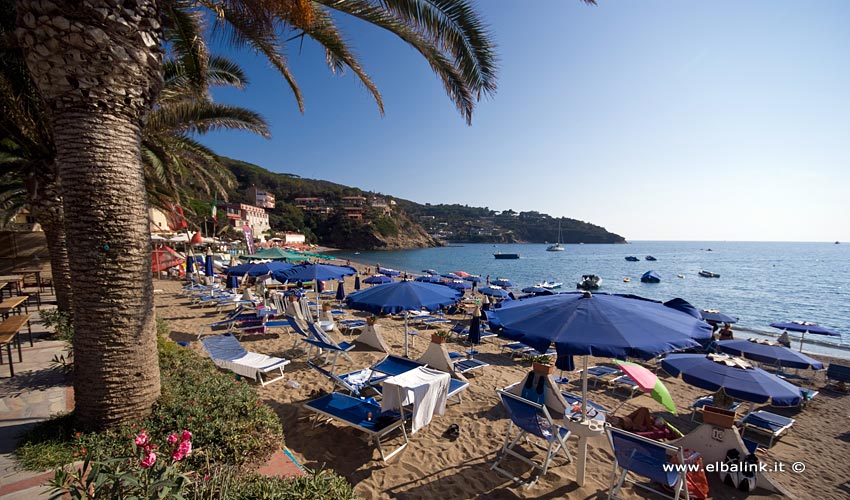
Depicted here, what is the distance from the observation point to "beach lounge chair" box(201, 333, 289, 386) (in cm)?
597

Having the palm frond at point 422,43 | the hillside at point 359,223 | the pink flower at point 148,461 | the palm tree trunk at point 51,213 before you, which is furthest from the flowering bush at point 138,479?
the hillside at point 359,223

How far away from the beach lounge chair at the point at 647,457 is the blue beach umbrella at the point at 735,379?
1.71m

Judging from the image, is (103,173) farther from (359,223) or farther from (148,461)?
(359,223)

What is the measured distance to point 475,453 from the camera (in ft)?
14.5

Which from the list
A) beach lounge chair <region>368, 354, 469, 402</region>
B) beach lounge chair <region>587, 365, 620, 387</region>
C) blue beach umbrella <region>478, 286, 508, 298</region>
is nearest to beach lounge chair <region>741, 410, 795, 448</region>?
beach lounge chair <region>587, 365, 620, 387</region>

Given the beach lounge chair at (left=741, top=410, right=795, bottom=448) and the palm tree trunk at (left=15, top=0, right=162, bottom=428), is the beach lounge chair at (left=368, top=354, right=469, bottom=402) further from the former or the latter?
the beach lounge chair at (left=741, top=410, right=795, bottom=448)

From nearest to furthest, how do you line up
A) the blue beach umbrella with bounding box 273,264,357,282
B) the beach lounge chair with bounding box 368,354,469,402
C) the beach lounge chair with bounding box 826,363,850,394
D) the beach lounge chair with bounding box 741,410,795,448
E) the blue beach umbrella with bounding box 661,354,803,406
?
1. the blue beach umbrella with bounding box 661,354,803,406
2. the beach lounge chair with bounding box 368,354,469,402
3. the beach lounge chair with bounding box 741,410,795,448
4. the beach lounge chair with bounding box 826,363,850,394
5. the blue beach umbrella with bounding box 273,264,357,282

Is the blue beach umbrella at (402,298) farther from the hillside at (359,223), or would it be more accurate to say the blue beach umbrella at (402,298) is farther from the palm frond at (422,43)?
the hillside at (359,223)

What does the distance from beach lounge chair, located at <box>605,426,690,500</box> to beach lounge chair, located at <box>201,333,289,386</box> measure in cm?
533

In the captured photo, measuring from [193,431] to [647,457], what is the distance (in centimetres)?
431

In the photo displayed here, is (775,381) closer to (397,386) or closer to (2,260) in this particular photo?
(397,386)

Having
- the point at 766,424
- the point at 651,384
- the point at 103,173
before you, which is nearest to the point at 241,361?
the point at 103,173

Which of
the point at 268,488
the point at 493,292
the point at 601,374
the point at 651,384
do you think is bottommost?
the point at 493,292

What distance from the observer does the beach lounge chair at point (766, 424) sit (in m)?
5.81
